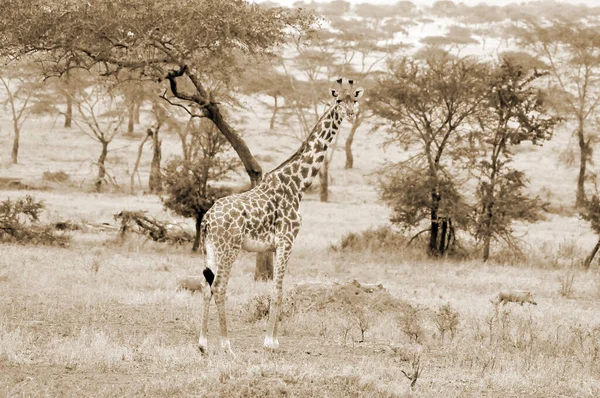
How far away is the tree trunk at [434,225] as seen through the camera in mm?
19656

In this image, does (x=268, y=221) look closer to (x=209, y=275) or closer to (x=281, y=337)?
(x=209, y=275)

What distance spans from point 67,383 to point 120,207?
Answer: 69.9 ft

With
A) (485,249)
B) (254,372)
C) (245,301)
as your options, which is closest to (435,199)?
(485,249)

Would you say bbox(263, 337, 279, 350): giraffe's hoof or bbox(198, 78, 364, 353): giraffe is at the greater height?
bbox(198, 78, 364, 353): giraffe

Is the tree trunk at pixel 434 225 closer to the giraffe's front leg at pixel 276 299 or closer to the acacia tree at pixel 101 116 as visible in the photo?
the acacia tree at pixel 101 116

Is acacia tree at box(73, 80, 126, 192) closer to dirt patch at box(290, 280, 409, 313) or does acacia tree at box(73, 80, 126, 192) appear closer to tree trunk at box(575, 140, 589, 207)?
dirt patch at box(290, 280, 409, 313)

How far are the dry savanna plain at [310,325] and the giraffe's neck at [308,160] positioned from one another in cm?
190

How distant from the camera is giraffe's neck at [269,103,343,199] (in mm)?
9172

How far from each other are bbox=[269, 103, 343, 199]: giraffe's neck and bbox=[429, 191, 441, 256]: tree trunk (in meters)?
10.6

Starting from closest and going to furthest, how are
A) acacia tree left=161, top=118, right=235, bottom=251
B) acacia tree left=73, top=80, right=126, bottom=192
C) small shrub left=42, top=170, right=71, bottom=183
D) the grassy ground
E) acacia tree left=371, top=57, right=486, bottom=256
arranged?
the grassy ground, acacia tree left=161, top=118, right=235, bottom=251, acacia tree left=371, top=57, right=486, bottom=256, acacia tree left=73, top=80, right=126, bottom=192, small shrub left=42, top=170, right=71, bottom=183

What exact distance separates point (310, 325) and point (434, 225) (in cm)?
1074

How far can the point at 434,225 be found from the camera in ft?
66.6

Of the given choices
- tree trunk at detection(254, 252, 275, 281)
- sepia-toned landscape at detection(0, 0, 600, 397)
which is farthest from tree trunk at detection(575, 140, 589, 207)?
tree trunk at detection(254, 252, 275, 281)

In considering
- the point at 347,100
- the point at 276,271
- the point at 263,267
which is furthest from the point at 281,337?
the point at 263,267
